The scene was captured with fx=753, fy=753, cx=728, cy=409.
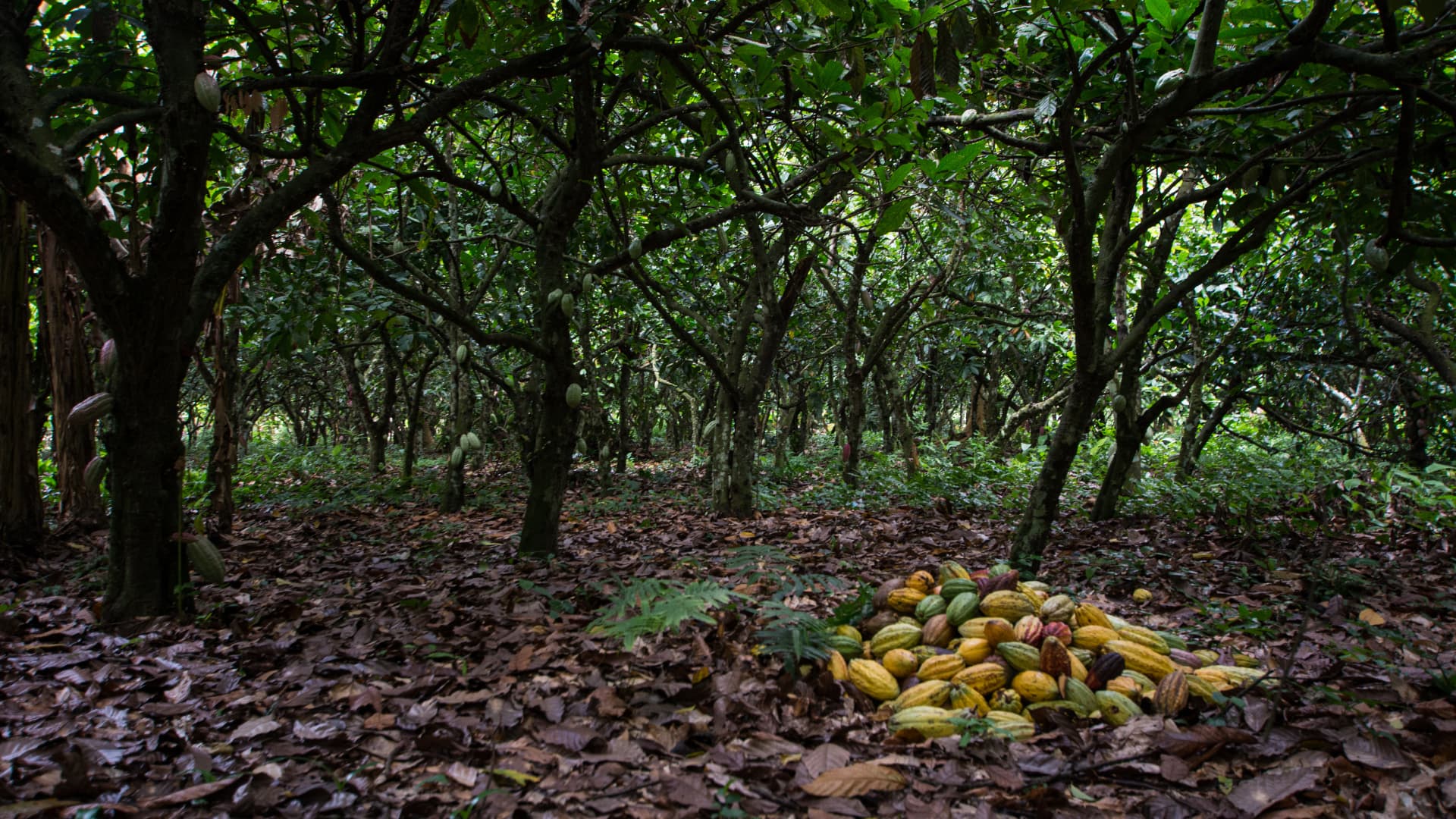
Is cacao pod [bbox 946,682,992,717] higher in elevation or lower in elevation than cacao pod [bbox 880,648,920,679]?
lower

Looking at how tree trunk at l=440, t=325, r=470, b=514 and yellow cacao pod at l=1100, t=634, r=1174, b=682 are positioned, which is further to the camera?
tree trunk at l=440, t=325, r=470, b=514

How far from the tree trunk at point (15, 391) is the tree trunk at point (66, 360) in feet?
0.31

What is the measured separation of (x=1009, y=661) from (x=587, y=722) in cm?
117

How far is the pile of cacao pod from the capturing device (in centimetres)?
193

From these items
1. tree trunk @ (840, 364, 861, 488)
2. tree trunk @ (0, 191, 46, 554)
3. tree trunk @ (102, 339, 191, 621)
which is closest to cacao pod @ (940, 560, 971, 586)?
tree trunk @ (102, 339, 191, 621)

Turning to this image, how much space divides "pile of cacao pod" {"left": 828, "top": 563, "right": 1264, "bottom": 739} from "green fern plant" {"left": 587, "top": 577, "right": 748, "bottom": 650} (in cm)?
41

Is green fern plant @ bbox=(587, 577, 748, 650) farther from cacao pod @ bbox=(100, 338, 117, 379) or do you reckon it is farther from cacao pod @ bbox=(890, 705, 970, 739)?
cacao pod @ bbox=(100, 338, 117, 379)

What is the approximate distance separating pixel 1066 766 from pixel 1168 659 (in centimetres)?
61

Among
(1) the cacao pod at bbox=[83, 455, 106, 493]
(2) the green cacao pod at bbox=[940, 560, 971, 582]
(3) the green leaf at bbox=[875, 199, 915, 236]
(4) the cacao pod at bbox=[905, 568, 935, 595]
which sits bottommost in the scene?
(4) the cacao pod at bbox=[905, 568, 935, 595]

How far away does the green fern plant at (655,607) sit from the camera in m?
2.18

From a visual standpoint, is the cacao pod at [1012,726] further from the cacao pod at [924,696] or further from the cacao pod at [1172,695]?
the cacao pod at [1172,695]

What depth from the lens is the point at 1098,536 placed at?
4.33 metres

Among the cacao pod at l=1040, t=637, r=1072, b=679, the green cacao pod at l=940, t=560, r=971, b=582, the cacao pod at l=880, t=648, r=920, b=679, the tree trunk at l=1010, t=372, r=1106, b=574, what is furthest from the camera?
the tree trunk at l=1010, t=372, r=1106, b=574

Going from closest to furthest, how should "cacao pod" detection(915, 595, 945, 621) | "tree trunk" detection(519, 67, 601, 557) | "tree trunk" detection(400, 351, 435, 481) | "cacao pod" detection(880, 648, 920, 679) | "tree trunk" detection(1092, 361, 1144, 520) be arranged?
1. "cacao pod" detection(880, 648, 920, 679)
2. "cacao pod" detection(915, 595, 945, 621)
3. "tree trunk" detection(519, 67, 601, 557)
4. "tree trunk" detection(1092, 361, 1144, 520)
5. "tree trunk" detection(400, 351, 435, 481)
